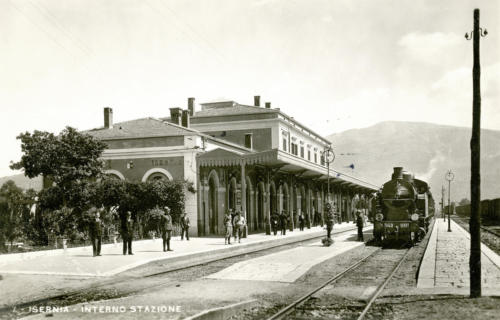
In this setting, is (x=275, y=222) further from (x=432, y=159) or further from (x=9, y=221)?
(x=432, y=159)

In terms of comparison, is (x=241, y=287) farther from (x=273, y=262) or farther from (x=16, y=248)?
(x=16, y=248)

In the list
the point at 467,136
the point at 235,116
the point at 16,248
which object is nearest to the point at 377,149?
the point at 467,136

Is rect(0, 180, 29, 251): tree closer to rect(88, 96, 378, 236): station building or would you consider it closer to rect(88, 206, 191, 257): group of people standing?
rect(88, 206, 191, 257): group of people standing

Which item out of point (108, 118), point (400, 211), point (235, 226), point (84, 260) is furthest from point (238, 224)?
point (108, 118)

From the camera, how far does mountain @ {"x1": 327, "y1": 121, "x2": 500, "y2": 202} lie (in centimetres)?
14638

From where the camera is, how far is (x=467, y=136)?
18688 cm

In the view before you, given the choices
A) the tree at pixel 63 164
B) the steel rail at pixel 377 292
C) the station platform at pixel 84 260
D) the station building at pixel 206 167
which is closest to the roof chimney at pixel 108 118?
the station building at pixel 206 167

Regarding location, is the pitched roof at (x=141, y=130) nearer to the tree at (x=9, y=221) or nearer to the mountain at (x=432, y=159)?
the tree at (x=9, y=221)

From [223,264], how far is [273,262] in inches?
54.4

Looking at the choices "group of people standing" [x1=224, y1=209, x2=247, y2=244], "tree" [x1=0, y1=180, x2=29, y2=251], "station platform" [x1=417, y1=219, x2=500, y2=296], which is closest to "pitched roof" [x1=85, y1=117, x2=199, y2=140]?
"group of people standing" [x1=224, y1=209, x2=247, y2=244]

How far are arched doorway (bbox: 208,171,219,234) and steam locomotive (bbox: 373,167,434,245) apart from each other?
10.9 metres

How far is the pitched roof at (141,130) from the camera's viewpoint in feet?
90.4

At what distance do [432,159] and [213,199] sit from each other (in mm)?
153896

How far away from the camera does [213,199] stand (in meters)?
29.4
